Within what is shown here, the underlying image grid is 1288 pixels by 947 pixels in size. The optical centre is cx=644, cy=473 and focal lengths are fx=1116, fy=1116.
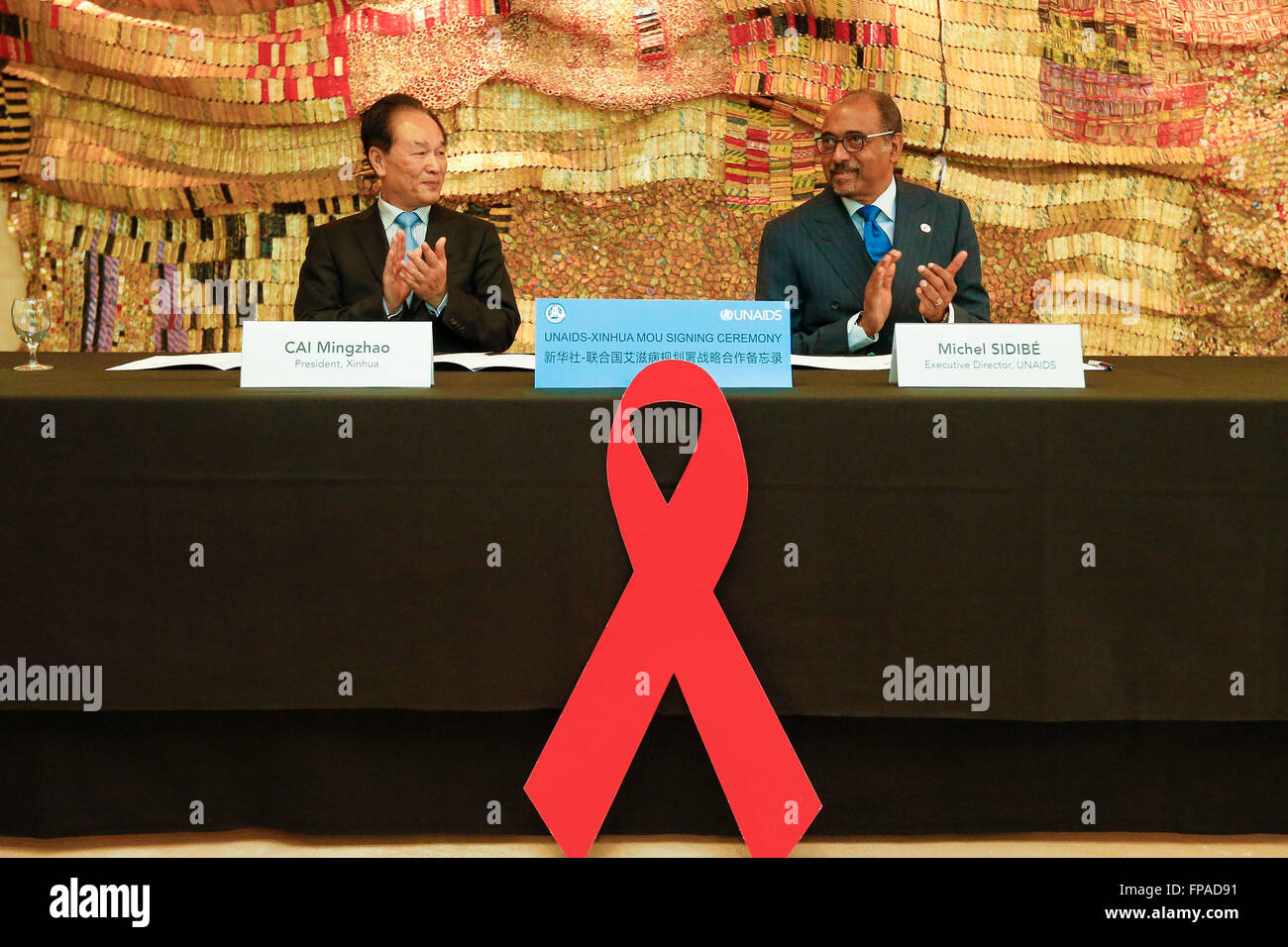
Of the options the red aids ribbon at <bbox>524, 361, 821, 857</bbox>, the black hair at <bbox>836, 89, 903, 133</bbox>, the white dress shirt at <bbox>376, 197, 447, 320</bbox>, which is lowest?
the red aids ribbon at <bbox>524, 361, 821, 857</bbox>

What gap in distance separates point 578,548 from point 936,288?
3.39 ft

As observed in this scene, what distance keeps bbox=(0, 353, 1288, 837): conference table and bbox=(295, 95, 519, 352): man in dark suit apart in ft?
3.32

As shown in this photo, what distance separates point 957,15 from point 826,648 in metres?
3.37

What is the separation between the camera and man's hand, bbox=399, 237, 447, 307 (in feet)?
7.70

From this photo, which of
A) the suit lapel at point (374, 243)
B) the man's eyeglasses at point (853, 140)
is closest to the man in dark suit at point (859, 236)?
the man's eyeglasses at point (853, 140)

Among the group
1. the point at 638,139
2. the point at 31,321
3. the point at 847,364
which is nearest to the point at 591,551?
the point at 847,364

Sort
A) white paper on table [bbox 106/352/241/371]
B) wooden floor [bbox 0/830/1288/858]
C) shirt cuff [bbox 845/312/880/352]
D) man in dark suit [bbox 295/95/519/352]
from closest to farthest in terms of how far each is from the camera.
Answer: wooden floor [bbox 0/830/1288/858]
white paper on table [bbox 106/352/241/371]
shirt cuff [bbox 845/312/880/352]
man in dark suit [bbox 295/95/519/352]

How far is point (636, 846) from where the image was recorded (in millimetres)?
1773

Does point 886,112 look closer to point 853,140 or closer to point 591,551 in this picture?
point 853,140

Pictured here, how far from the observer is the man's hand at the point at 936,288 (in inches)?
87.4

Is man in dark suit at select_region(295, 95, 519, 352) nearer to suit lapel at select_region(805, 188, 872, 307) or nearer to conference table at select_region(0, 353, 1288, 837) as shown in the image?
suit lapel at select_region(805, 188, 872, 307)

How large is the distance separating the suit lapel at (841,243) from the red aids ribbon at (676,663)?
1203mm

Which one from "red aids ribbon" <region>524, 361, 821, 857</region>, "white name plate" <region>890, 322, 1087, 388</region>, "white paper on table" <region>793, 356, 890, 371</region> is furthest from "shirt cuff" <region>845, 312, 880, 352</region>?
"red aids ribbon" <region>524, 361, 821, 857</region>

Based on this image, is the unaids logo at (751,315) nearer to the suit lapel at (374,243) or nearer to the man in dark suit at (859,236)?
the man in dark suit at (859,236)
